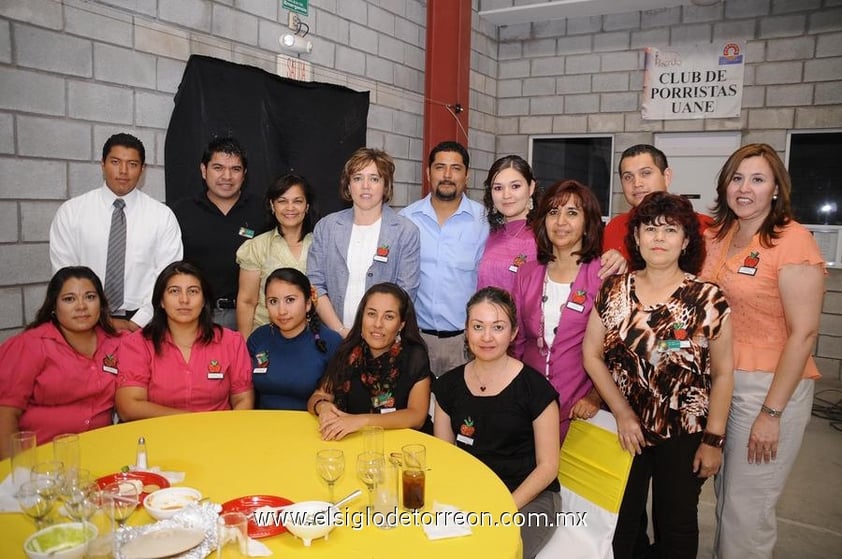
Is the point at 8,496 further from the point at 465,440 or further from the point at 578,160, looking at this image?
the point at 578,160

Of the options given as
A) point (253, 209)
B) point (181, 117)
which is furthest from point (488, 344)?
point (181, 117)

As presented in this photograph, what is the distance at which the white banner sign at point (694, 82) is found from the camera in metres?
5.88

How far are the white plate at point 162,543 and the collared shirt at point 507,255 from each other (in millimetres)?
1835

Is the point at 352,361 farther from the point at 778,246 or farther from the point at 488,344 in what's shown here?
the point at 778,246

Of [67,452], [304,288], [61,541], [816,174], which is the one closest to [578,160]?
[816,174]

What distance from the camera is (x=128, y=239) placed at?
10.0 ft

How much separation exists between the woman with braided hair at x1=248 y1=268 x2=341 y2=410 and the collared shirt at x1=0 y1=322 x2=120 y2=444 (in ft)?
1.94

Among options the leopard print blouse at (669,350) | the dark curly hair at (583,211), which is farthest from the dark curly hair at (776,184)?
the dark curly hair at (583,211)

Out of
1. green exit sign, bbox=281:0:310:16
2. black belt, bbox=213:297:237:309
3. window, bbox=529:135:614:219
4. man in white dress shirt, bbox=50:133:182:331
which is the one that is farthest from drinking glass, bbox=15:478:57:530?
window, bbox=529:135:614:219

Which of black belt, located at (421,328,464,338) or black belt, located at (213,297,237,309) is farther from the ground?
black belt, located at (213,297,237,309)

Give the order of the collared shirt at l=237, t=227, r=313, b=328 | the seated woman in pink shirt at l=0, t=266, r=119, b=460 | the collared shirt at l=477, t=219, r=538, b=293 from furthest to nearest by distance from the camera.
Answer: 1. the collared shirt at l=237, t=227, r=313, b=328
2. the collared shirt at l=477, t=219, r=538, b=293
3. the seated woman in pink shirt at l=0, t=266, r=119, b=460

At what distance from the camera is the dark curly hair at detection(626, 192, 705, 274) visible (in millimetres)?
2119

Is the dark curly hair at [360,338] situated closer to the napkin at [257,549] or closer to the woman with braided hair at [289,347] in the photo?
the woman with braided hair at [289,347]

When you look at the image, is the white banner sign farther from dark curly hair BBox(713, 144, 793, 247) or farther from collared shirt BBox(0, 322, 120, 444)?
collared shirt BBox(0, 322, 120, 444)
